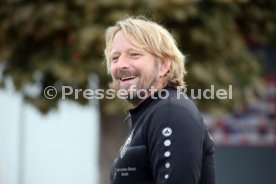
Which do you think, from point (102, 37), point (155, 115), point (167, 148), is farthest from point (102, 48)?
point (167, 148)

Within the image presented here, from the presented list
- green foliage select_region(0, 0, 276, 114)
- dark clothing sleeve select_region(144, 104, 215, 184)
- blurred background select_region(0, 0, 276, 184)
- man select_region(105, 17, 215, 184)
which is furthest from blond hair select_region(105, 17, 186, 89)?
→ green foliage select_region(0, 0, 276, 114)

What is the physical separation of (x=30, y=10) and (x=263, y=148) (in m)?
5.04

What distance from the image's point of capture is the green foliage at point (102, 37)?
7.41m

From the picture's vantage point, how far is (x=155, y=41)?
287 centimetres

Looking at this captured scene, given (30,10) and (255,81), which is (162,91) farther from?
(255,81)

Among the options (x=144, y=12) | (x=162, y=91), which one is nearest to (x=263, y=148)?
(x=144, y=12)

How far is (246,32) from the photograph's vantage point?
8.89m

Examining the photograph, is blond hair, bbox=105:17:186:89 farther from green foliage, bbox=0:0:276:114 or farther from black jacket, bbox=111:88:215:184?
green foliage, bbox=0:0:276:114

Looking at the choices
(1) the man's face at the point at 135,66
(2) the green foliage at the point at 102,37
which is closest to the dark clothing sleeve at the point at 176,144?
(1) the man's face at the point at 135,66

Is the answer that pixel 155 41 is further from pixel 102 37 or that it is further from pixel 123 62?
pixel 102 37

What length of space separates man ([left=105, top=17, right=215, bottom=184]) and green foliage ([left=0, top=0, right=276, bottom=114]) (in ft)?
13.9

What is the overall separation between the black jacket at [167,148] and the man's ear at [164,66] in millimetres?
74

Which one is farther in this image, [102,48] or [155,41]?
[102,48]

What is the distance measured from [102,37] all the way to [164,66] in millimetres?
4392
